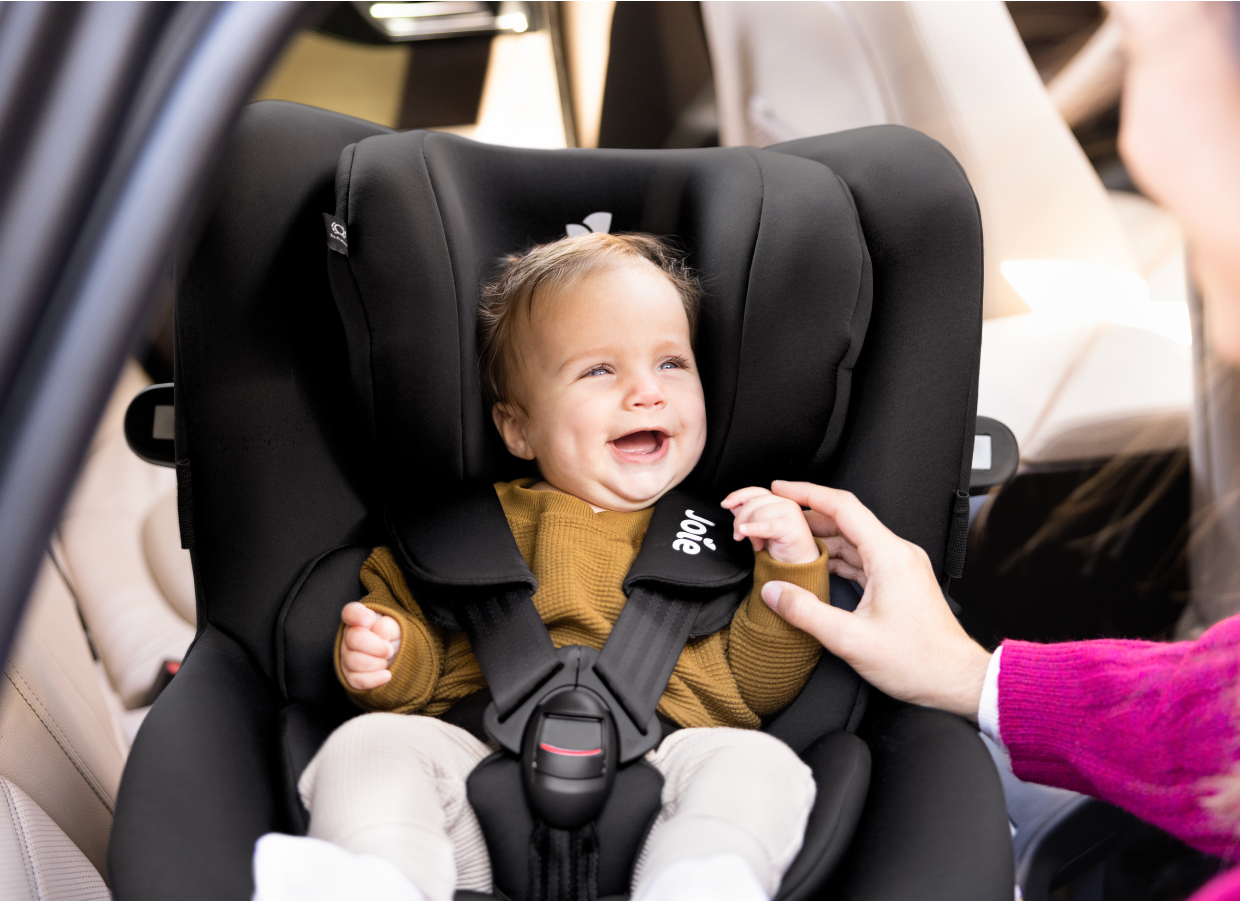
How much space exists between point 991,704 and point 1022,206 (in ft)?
4.49

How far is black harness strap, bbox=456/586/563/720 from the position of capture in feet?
2.57

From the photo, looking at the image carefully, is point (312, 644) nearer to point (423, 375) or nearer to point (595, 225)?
point (423, 375)

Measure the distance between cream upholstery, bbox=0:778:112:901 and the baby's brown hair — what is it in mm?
634

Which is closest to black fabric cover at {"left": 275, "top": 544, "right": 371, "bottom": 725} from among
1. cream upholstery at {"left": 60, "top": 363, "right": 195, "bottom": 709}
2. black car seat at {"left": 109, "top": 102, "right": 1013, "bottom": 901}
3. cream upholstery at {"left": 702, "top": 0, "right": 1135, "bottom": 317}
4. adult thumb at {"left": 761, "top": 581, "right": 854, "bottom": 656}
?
black car seat at {"left": 109, "top": 102, "right": 1013, "bottom": 901}

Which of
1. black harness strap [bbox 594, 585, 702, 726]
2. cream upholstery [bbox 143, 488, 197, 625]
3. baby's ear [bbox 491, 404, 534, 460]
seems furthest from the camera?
cream upholstery [bbox 143, 488, 197, 625]

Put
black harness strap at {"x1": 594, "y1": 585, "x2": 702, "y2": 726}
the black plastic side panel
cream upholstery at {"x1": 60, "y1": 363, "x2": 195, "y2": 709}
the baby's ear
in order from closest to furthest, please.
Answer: the black plastic side panel < black harness strap at {"x1": 594, "y1": 585, "x2": 702, "y2": 726} < the baby's ear < cream upholstery at {"x1": 60, "y1": 363, "x2": 195, "y2": 709}

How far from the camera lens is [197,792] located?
645 mm

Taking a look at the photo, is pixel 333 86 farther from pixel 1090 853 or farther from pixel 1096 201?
pixel 1090 853

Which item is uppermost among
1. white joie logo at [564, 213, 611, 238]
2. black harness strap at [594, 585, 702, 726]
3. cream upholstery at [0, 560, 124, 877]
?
white joie logo at [564, 213, 611, 238]

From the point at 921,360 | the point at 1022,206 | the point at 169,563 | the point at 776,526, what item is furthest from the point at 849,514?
the point at 169,563

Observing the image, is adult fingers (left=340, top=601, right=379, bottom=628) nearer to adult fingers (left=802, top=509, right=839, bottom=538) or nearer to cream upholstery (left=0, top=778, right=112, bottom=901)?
cream upholstery (left=0, top=778, right=112, bottom=901)

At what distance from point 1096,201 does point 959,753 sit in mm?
1494

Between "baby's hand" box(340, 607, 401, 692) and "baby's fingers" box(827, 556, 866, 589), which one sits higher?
"baby's hand" box(340, 607, 401, 692)

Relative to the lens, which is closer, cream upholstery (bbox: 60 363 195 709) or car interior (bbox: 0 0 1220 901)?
car interior (bbox: 0 0 1220 901)
